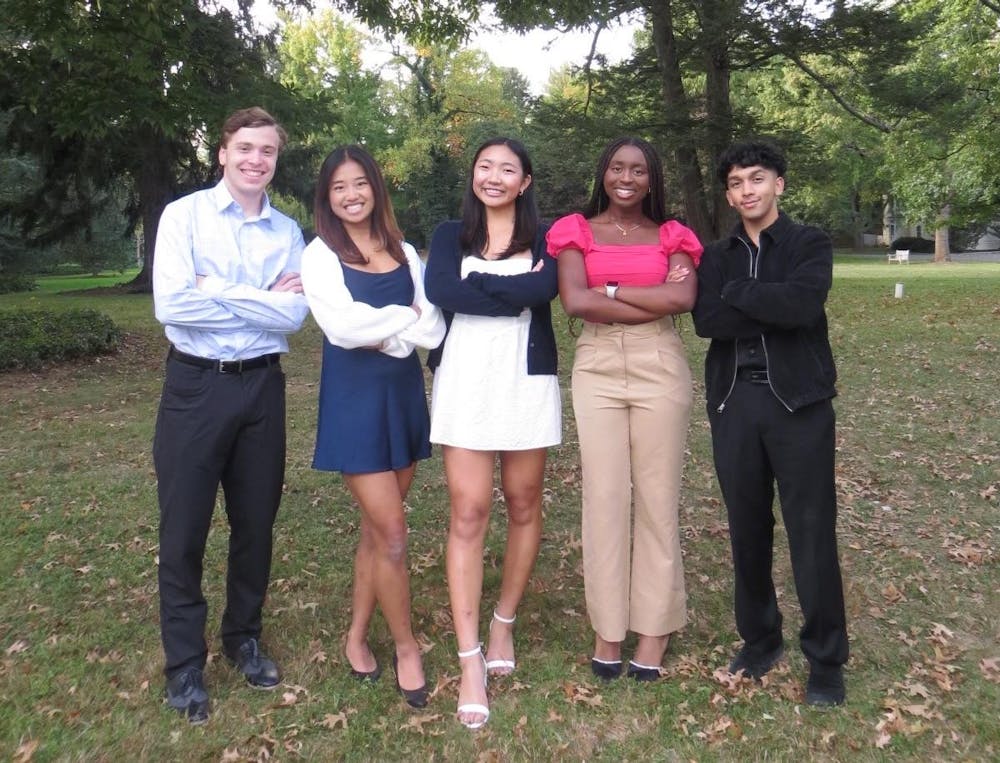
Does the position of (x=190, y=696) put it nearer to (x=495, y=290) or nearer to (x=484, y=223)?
(x=495, y=290)

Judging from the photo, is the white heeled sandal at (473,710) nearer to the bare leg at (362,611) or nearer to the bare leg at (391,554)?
the bare leg at (391,554)

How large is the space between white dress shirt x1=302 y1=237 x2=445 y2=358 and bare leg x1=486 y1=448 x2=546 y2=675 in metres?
0.64

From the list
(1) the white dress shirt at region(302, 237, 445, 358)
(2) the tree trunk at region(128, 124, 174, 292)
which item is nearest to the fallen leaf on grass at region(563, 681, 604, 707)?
(1) the white dress shirt at region(302, 237, 445, 358)

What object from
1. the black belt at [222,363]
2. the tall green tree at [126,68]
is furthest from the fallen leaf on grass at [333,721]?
the tall green tree at [126,68]

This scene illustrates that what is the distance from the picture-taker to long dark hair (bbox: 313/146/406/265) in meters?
3.50

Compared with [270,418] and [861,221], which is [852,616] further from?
[861,221]

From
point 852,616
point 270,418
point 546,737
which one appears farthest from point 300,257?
point 852,616

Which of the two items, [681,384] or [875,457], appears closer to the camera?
[681,384]

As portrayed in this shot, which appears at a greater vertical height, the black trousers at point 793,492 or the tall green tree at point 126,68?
the tall green tree at point 126,68

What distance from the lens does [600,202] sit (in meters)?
3.73

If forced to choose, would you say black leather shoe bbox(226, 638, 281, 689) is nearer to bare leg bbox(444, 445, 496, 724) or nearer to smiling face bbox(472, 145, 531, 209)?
bare leg bbox(444, 445, 496, 724)

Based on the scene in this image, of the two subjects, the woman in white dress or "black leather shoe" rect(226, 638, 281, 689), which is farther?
"black leather shoe" rect(226, 638, 281, 689)

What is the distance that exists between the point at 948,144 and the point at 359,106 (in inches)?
1318

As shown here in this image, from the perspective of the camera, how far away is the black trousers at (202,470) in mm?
3432
